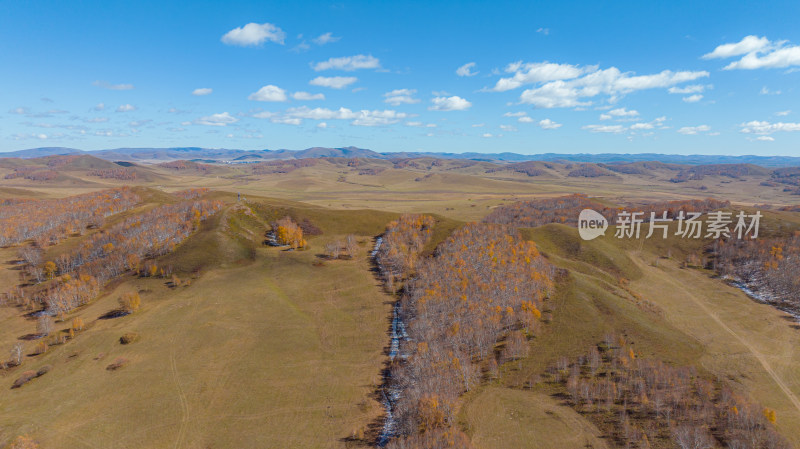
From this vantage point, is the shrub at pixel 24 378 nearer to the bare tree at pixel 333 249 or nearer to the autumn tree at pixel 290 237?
the autumn tree at pixel 290 237

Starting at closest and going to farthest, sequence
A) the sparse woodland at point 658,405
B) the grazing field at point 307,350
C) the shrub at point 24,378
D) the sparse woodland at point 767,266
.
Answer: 1. the sparse woodland at point 658,405
2. the grazing field at point 307,350
3. the shrub at point 24,378
4. the sparse woodland at point 767,266

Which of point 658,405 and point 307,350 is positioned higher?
point 658,405

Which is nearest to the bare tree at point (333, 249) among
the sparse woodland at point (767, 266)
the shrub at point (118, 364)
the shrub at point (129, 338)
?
the shrub at point (129, 338)

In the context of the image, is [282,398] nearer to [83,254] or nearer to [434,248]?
[434,248]

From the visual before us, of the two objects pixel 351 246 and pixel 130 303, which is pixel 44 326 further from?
pixel 351 246

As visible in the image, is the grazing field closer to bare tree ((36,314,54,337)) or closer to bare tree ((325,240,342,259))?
bare tree ((36,314,54,337))

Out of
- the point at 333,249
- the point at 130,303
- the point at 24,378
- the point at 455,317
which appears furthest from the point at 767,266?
the point at 24,378

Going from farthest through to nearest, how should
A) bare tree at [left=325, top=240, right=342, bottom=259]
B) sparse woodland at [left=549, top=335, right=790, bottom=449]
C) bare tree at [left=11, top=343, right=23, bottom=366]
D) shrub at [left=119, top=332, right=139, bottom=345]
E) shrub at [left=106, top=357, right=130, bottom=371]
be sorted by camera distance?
bare tree at [left=325, top=240, right=342, bottom=259]
shrub at [left=119, top=332, right=139, bottom=345]
bare tree at [left=11, top=343, right=23, bottom=366]
shrub at [left=106, top=357, right=130, bottom=371]
sparse woodland at [left=549, top=335, right=790, bottom=449]

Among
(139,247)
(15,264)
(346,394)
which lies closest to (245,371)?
(346,394)

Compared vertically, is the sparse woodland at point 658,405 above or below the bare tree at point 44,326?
above

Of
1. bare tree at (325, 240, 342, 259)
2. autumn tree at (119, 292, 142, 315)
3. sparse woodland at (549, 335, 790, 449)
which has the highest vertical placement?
bare tree at (325, 240, 342, 259)

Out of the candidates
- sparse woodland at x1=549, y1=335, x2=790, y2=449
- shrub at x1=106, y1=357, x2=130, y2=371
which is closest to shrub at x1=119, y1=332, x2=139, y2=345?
shrub at x1=106, y1=357, x2=130, y2=371
